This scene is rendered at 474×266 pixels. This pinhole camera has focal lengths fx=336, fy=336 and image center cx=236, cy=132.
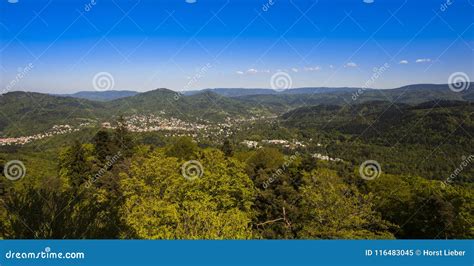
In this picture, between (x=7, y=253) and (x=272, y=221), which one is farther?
(x=272, y=221)

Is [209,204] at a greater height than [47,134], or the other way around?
[47,134]

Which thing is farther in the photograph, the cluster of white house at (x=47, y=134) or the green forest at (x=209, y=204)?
the cluster of white house at (x=47, y=134)

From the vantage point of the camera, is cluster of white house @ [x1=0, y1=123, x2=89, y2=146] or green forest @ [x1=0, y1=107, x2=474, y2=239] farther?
cluster of white house @ [x1=0, y1=123, x2=89, y2=146]

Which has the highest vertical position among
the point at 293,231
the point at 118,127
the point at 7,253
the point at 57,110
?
the point at 57,110

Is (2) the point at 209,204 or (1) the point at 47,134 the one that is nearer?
(2) the point at 209,204

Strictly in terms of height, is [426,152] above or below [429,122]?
below

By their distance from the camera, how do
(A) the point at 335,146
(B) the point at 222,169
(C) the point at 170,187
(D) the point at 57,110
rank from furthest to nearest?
(D) the point at 57,110
(A) the point at 335,146
(B) the point at 222,169
(C) the point at 170,187

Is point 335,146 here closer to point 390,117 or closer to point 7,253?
point 390,117

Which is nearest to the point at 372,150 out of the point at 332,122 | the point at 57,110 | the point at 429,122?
the point at 429,122

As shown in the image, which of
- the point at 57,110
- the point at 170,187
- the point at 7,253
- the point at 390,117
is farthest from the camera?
the point at 57,110

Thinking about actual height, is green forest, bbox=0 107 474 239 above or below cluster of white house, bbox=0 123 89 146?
below

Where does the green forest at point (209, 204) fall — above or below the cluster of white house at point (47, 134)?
below
